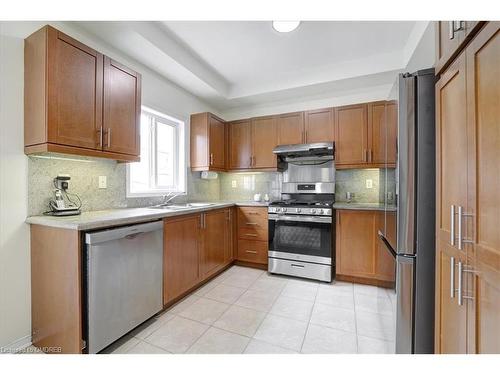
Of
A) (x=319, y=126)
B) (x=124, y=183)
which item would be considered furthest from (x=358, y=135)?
(x=124, y=183)

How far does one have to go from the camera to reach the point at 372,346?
1.59 metres

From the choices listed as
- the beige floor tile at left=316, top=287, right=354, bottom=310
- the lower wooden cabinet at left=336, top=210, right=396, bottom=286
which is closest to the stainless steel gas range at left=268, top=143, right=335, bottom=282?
the lower wooden cabinet at left=336, top=210, right=396, bottom=286

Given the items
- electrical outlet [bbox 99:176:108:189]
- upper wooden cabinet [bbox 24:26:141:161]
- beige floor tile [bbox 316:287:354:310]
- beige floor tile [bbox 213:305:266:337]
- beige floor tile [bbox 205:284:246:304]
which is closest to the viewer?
upper wooden cabinet [bbox 24:26:141:161]

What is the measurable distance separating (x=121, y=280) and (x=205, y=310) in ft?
2.84

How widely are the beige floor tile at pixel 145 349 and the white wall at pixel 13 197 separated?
77cm

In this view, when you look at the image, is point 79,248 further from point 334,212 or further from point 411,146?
point 334,212

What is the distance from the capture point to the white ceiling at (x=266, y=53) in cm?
211

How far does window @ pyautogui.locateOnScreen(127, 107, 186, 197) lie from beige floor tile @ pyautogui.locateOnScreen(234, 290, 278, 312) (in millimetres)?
1569

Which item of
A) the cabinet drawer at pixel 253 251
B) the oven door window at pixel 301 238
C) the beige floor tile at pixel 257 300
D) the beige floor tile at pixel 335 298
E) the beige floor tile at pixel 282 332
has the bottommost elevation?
the beige floor tile at pixel 335 298

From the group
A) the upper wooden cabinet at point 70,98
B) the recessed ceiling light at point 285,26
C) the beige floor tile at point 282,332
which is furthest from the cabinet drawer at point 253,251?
the recessed ceiling light at point 285,26

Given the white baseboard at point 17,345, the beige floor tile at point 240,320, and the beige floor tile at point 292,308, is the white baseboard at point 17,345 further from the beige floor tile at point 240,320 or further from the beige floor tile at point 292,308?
the beige floor tile at point 292,308

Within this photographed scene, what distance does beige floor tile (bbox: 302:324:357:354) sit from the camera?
61.4 inches

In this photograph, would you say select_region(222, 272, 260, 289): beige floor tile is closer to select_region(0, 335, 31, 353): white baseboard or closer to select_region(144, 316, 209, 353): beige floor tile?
select_region(144, 316, 209, 353): beige floor tile

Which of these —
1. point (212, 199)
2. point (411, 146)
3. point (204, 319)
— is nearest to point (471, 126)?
point (411, 146)
